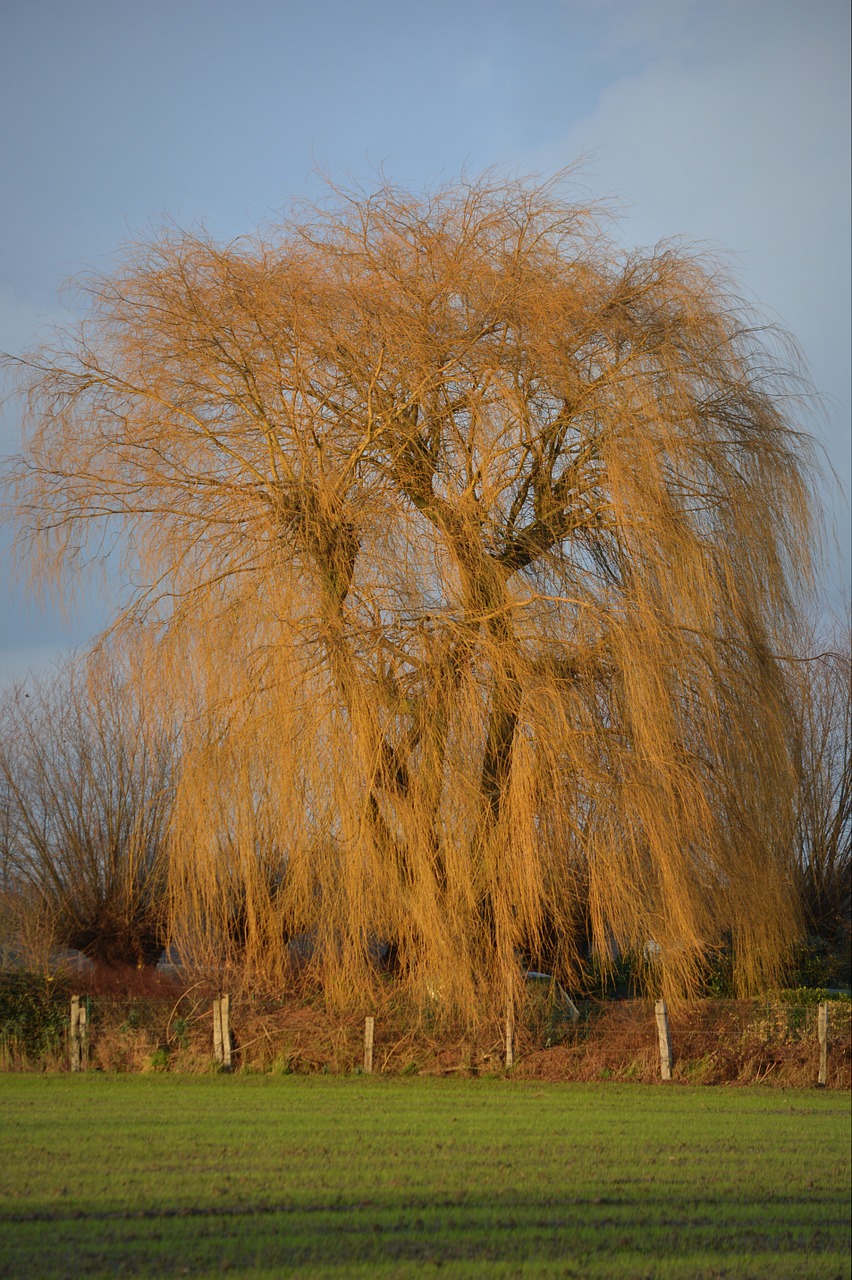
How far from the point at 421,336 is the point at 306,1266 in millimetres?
9302

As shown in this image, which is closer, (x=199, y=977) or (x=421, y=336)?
(x=421, y=336)

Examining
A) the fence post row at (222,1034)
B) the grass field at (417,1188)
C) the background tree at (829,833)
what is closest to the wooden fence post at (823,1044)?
the grass field at (417,1188)

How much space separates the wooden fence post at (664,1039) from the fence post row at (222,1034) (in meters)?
4.82

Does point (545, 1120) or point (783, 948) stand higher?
point (783, 948)

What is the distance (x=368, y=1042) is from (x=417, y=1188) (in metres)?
7.01

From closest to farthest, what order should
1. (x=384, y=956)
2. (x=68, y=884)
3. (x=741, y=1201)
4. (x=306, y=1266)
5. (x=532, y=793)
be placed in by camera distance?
(x=306, y=1266), (x=741, y=1201), (x=532, y=793), (x=384, y=956), (x=68, y=884)

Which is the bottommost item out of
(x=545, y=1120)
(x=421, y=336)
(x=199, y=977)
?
(x=545, y=1120)

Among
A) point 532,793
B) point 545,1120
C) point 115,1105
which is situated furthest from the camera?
point 532,793

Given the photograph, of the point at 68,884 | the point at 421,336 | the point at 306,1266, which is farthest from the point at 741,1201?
the point at 68,884

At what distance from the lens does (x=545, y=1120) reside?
927 cm

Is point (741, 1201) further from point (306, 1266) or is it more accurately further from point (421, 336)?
point (421, 336)

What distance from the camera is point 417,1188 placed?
20.3 ft

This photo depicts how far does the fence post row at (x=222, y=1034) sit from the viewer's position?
1343 cm

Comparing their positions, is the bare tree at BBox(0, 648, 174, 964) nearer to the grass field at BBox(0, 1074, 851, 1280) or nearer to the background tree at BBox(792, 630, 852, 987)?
the grass field at BBox(0, 1074, 851, 1280)
